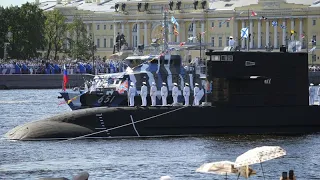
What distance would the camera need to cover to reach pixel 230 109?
42.8m

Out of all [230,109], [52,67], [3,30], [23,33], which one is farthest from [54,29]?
[230,109]

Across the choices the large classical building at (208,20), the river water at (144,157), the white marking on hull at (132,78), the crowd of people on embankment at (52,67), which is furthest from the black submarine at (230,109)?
the large classical building at (208,20)

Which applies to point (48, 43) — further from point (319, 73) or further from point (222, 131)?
point (222, 131)

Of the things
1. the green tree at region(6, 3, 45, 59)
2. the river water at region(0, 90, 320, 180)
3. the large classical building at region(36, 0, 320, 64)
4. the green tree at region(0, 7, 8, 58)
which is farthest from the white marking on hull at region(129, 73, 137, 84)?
the large classical building at region(36, 0, 320, 64)

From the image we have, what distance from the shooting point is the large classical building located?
143250 mm

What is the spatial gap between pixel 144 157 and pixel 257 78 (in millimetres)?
7019

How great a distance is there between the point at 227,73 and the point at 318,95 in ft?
20.0

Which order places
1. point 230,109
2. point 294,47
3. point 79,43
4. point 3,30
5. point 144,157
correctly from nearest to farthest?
point 144,157, point 230,109, point 294,47, point 3,30, point 79,43

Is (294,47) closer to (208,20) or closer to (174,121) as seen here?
(174,121)

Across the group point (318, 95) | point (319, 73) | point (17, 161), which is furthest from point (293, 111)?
point (319, 73)

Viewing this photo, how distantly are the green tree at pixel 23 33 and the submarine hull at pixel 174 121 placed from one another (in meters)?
77.1

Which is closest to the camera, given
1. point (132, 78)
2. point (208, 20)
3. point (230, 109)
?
point (230, 109)

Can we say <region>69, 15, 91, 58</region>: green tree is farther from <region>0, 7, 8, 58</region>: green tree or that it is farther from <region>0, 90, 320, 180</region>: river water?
<region>0, 90, 320, 180</region>: river water

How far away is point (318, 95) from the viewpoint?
156ft
